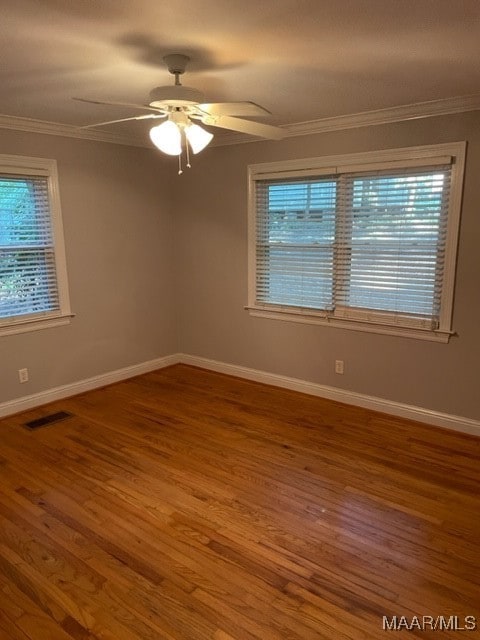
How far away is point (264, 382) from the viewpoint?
4613 millimetres

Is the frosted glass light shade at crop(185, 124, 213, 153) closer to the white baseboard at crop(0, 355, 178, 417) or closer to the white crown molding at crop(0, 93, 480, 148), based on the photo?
the white crown molding at crop(0, 93, 480, 148)

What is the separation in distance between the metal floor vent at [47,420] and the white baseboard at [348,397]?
1623 mm

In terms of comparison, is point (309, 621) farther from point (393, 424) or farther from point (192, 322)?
point (192, 322)

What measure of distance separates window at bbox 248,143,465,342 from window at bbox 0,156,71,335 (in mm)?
1764

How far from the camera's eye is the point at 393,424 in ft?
12.1

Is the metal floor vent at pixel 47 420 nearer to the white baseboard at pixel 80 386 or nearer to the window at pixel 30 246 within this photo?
the white baseboard at pixel 80 386

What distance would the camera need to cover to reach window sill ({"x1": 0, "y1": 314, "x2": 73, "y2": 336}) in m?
3.81

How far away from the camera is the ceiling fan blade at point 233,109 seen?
2218mm

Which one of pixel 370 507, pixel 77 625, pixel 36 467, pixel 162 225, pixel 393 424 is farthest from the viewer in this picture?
pixel 162 225

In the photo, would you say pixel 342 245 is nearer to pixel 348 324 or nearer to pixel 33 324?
pixel 348 324

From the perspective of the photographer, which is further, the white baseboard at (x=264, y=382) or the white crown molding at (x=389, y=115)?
the white baseboard at (x=264, y=382)

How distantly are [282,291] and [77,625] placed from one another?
309 cm

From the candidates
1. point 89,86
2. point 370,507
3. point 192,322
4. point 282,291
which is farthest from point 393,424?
point 89,86

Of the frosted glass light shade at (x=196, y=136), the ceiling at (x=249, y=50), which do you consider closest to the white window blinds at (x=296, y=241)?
the ceiling at (x=249, y=50)
